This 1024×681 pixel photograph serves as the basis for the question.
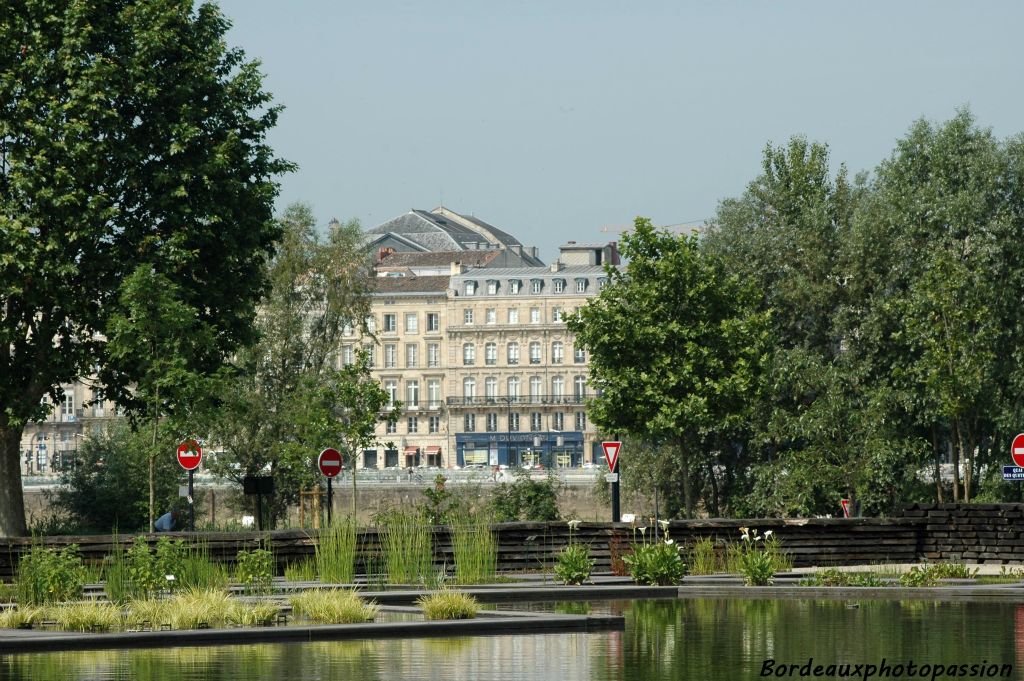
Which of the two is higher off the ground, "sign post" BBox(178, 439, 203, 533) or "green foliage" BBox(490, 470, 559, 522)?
"sign post" BBox(178, 439, 203, 533)

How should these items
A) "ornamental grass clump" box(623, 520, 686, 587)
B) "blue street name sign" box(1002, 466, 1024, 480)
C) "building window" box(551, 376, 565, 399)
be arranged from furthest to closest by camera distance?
"building window" box(551, 376, 565, 399) < "blue street name sign" box(1002, 466, 1024, 480) < "ornamental grass clump" box(623, 520, 686, 587)

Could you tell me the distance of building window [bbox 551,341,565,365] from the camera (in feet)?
481

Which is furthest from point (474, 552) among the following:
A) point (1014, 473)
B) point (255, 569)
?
point (1014, 473)

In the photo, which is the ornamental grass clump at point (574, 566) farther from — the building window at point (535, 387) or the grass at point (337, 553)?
the building window at point (535, 387)

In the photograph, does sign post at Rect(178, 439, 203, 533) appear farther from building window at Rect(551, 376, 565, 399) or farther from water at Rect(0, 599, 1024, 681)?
building window at Rect(551, 376, 565, 399)

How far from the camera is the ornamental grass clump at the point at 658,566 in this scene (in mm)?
27828

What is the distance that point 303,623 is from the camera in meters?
20.0

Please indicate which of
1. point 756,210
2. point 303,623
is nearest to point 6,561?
point 303,623

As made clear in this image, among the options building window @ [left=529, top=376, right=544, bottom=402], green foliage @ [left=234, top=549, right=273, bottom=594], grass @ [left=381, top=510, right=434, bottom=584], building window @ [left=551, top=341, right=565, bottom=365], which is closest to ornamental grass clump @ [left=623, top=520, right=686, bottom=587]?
grass @ [left=381, top=510, right=434, bottom=584]

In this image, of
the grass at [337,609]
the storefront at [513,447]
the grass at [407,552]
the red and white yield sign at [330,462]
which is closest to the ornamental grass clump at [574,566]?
the grass at [407,552]

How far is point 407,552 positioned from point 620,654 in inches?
429

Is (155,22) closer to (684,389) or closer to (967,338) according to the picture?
(684,389)

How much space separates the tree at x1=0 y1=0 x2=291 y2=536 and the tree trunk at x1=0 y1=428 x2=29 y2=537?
1.4 inches

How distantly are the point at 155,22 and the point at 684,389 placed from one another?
731 inches
